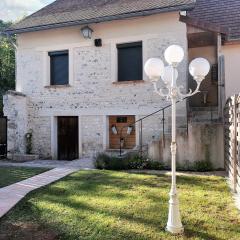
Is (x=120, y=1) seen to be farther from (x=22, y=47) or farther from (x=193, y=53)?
(x=22, y=47)

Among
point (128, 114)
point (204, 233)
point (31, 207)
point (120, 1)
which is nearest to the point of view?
point (204, 233)

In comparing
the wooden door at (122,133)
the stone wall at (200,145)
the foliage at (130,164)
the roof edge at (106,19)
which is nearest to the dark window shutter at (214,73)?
the roof edge at (106,19)

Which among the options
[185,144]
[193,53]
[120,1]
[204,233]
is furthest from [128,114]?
[204,233]

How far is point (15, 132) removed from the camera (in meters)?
13.6

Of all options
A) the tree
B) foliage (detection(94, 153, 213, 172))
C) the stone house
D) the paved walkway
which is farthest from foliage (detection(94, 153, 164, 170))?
the tree

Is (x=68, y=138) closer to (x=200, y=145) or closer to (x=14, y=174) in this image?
(x=14, y=174)

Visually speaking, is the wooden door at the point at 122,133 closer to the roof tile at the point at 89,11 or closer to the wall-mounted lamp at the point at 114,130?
the wall-mounted lamp at the point at 114,130

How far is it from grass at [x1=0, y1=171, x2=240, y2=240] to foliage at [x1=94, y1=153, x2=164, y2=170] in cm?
165

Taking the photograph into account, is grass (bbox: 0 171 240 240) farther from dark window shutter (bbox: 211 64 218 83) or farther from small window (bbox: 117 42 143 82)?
dark window shutter (bbox: 211 64 218 83)

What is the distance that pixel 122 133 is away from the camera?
504 inches

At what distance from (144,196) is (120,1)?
8999 millimetres

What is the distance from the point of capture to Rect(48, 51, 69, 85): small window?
1366 centimetres

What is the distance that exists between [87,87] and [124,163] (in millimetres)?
4029

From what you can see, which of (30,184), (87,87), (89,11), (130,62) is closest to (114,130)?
(87,87)
